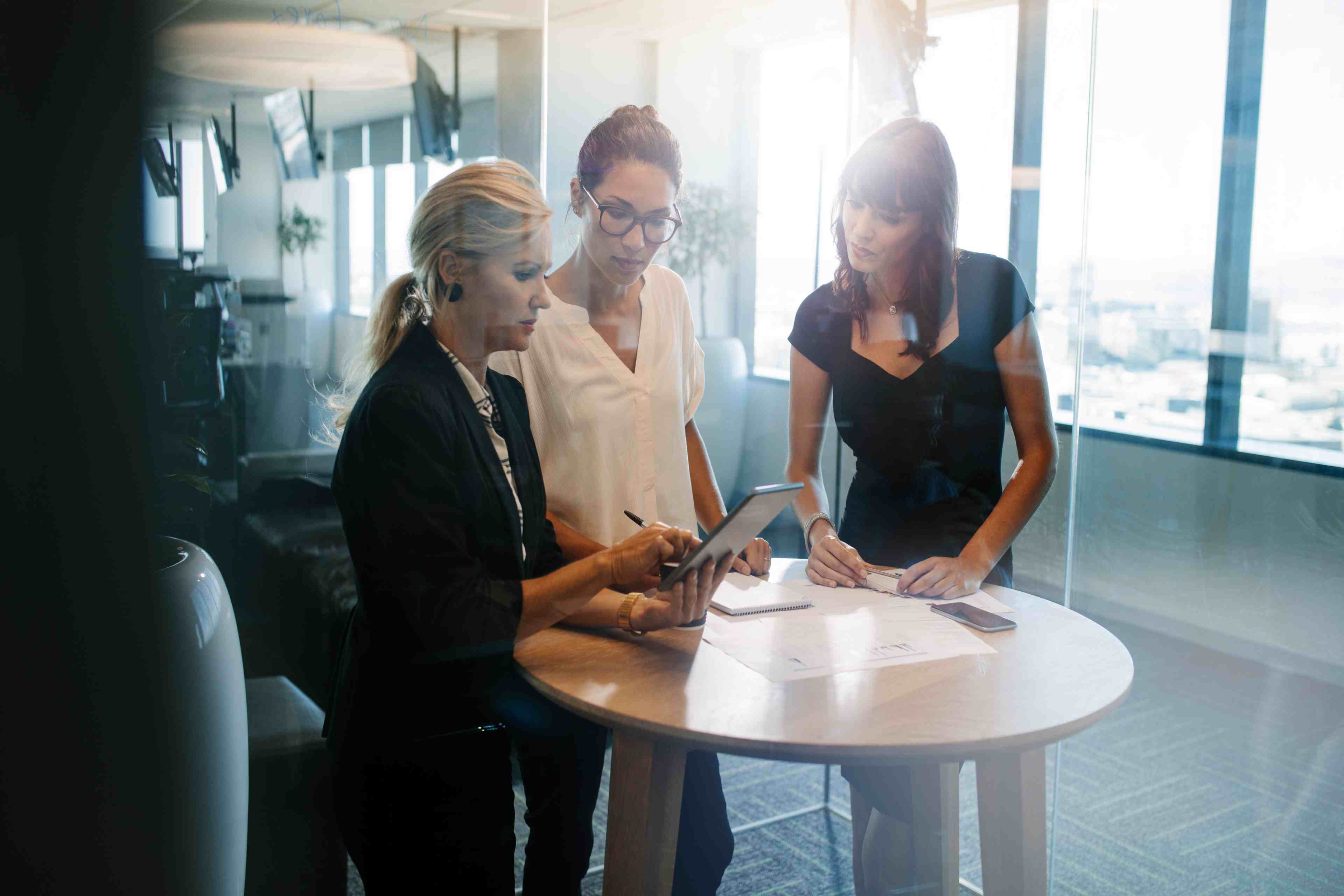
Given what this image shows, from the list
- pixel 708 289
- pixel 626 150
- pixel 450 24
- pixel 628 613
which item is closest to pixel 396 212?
pixel 450 24

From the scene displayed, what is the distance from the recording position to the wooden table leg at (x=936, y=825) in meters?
1.93

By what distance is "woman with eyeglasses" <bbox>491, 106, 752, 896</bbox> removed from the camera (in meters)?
1.72

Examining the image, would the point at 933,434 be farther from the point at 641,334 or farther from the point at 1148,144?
the point at 1148,144

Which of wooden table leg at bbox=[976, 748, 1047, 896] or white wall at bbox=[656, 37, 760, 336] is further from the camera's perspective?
white wall at bbox=[656, 37, 760, 336]

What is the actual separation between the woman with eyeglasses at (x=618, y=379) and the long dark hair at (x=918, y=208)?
1.42 feet

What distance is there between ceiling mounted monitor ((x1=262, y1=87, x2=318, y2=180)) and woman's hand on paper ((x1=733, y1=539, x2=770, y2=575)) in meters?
0.92

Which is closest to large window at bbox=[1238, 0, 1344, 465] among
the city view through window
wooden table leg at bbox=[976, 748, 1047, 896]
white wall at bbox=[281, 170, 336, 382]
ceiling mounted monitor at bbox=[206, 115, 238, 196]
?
the city view through window

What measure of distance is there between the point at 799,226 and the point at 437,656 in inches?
51.1

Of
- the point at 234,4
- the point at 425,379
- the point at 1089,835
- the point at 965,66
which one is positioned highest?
the point at 965,66

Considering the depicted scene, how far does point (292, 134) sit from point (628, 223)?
53 cm

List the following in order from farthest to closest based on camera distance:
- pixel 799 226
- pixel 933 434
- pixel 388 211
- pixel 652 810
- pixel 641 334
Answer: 1. pixel 799 226
2. pixel 933 434
3. pixel 641 334
4. pixel 388 211
5. pixel 652 810

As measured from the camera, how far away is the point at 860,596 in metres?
1.70

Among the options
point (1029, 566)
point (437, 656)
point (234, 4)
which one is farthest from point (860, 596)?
point (234, 4)

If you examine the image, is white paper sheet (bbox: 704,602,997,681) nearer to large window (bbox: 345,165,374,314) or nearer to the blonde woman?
the blonde woman
